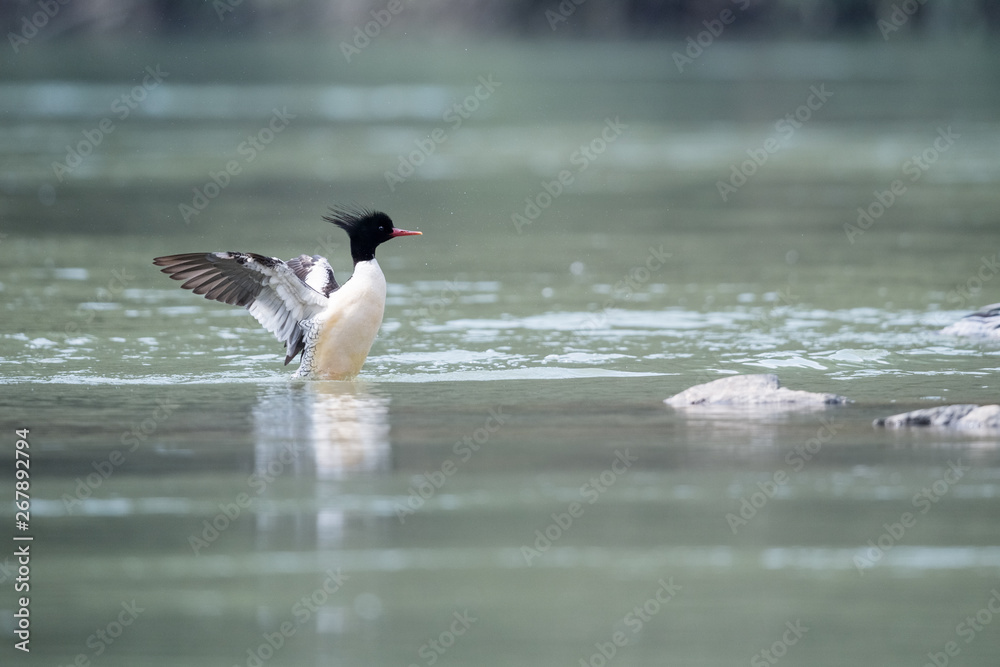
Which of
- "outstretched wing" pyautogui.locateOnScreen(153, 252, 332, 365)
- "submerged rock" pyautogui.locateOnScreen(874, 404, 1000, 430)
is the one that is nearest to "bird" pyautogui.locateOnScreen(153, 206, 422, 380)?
"outstretched wing" pyautogui.locateOnScreen(153, 252, 332, 365)

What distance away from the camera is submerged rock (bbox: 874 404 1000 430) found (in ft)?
33.3

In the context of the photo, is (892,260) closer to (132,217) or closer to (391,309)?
(391,309)

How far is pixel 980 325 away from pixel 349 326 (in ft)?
16.4

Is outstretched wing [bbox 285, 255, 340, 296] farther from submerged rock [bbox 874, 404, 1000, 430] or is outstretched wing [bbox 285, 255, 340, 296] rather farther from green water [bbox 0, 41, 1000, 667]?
submerged rock [bbox 874, 404, 1000, 430]

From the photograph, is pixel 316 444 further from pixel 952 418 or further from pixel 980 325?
pixel 980 325

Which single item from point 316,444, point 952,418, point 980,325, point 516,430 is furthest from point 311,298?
point 980,325

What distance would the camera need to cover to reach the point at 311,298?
12.4 meters

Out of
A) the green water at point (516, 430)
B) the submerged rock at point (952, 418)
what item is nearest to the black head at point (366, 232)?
the green water at point (516, 430)

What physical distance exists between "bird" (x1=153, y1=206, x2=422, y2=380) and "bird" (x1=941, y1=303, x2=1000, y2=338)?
4541mm

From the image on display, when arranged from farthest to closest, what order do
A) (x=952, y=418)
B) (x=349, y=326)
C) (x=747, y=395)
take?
(x=349, y=326), (x=747, y=395), (x=952, y=418)

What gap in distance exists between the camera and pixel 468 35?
78.8 meters

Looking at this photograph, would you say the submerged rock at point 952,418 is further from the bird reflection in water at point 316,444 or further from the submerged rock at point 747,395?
the bird reflection in water at point 316,444

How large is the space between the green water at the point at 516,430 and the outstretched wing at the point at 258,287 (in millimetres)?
407

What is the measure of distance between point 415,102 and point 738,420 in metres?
30.5
